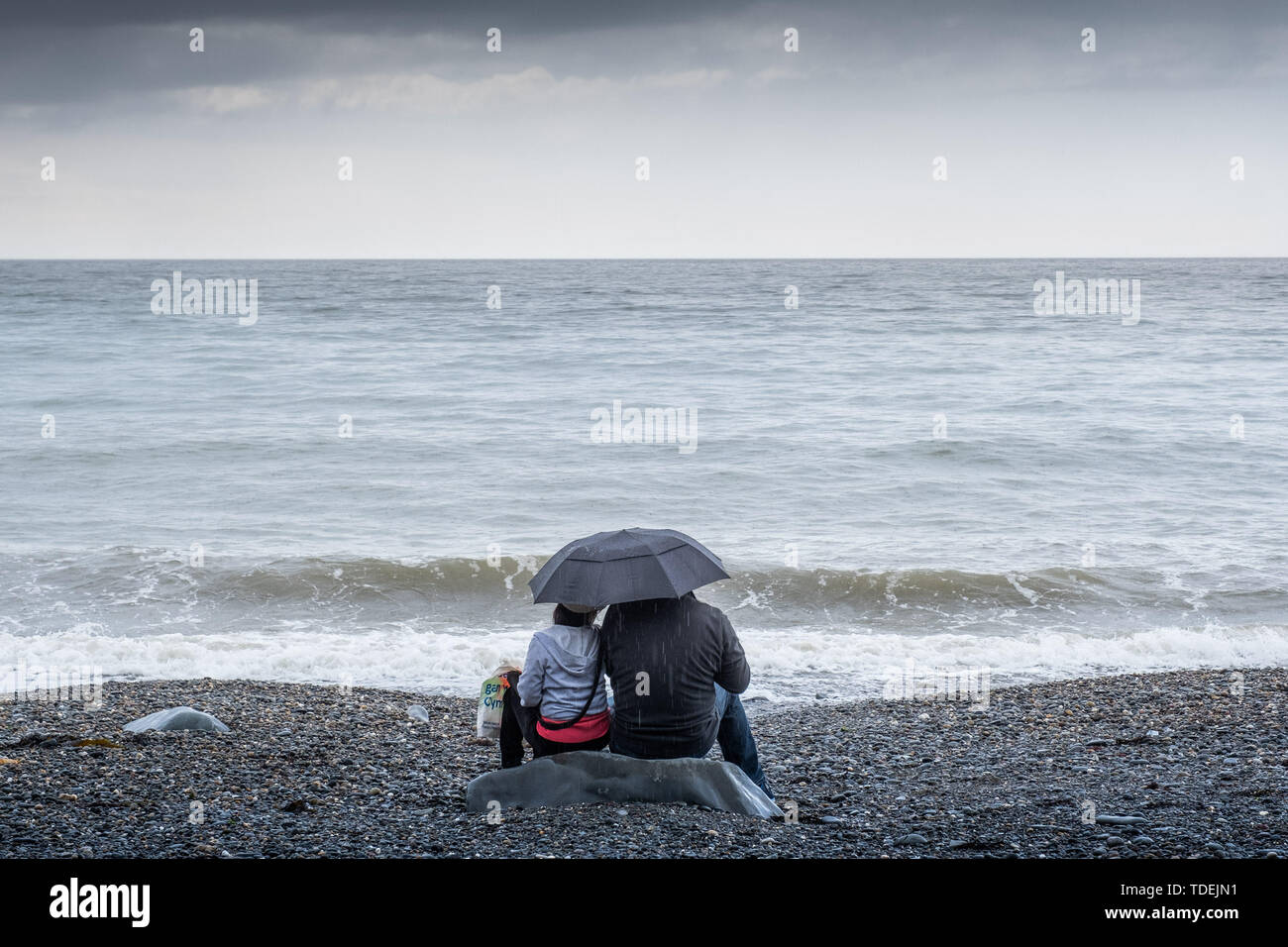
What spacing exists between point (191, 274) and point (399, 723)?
9546 cm

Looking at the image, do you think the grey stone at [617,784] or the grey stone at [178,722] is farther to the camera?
the grey stone at [178,722]

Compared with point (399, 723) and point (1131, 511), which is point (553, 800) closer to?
point (399, 723)

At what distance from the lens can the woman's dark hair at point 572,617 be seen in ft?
16.5

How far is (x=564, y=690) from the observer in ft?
16.6

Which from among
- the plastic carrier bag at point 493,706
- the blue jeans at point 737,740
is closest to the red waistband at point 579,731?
the plastic carrier bag at point 493,706

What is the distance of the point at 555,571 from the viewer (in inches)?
195

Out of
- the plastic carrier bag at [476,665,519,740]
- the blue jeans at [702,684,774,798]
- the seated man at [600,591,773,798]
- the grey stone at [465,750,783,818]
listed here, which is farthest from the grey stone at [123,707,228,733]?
the blue jeans at [702,684,774,798]

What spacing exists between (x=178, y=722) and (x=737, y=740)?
3.77 m

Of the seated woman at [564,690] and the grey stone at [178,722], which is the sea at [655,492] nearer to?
the grey stone at [178,722]

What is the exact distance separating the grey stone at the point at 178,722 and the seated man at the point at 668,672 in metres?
3.24

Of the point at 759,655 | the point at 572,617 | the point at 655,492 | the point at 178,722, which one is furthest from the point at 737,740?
the point at 655,492

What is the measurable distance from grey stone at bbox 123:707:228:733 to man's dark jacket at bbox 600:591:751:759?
10.8ft

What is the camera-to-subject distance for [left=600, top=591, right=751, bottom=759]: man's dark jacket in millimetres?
4855

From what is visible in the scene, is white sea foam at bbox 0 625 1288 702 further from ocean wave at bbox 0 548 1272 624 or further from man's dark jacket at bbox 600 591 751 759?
man's dark jacket at bbox 600 591 751 759
